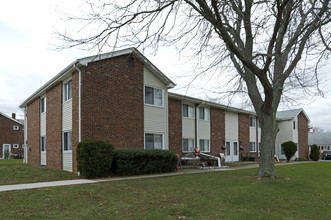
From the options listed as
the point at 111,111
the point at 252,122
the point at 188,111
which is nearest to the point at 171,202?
the point at 111,111

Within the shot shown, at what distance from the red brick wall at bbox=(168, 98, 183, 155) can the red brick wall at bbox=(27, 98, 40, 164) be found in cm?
886

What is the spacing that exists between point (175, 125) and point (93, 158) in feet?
28.1

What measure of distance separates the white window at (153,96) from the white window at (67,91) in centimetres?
407

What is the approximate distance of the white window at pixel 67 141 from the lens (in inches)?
571

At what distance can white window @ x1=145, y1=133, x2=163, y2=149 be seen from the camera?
16.3m

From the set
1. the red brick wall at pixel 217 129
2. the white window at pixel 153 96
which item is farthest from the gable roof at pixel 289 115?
the white window at pixel 153 96

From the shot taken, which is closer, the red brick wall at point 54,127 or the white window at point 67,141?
the white window at point 67,141

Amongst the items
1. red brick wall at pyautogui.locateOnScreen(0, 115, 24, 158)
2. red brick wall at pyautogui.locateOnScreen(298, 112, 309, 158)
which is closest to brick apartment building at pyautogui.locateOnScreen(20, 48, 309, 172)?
red brick wall at pyautogui.locateOnScreen(298, 112, 309, 158)

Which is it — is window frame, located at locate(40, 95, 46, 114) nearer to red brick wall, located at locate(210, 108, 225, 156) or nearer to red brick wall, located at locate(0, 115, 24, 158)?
red brick wall, located at locate(210, 108, 225, 156)

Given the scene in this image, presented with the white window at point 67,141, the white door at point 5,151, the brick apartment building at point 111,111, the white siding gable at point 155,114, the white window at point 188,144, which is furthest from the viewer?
the white door at point 5,151

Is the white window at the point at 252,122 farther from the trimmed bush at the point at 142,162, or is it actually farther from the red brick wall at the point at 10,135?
the red brick wall at the point at 10,135

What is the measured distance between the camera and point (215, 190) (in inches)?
354

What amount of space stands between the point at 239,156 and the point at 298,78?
16956 mm

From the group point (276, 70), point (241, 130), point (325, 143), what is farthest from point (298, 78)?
point (325, 143)
